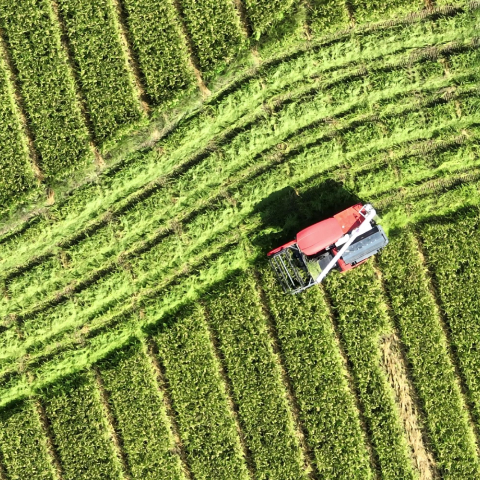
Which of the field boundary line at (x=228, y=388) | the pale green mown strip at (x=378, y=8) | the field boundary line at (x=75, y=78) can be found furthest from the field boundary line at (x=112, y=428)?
the pale green mown strip at (x=378, y=8)

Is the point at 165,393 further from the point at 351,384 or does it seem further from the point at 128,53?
the point at 128,53

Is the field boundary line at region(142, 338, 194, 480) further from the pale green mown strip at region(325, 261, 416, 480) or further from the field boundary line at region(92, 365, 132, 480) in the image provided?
the pale green mown strip at region(325, 261, 416, 480)

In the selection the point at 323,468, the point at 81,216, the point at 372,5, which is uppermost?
the point at 372,5

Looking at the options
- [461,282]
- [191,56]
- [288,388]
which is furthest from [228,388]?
[191,56]

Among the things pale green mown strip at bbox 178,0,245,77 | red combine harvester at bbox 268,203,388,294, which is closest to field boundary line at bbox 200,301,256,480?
red combine harvester at bbox 268,203,388,294

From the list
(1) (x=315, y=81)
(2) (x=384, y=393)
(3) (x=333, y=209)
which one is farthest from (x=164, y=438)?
(1) (x=315, y=81)

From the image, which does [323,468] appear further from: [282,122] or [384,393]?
[282,122]
